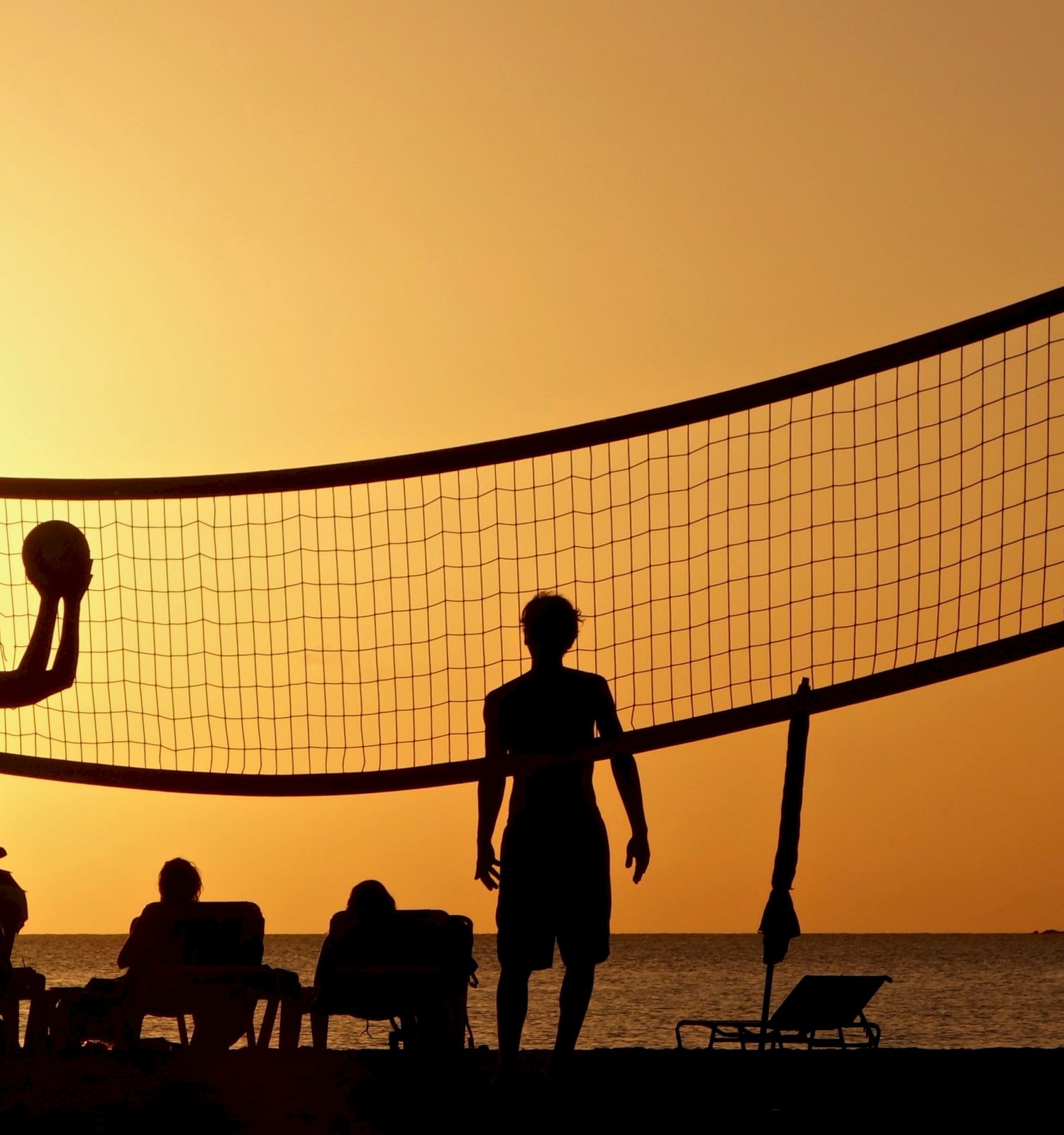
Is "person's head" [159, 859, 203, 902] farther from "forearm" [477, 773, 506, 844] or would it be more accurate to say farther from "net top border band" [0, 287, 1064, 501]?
"forearm" [477, 773, 506, 844]

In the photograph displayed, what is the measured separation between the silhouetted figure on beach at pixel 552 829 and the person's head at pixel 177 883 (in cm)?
285

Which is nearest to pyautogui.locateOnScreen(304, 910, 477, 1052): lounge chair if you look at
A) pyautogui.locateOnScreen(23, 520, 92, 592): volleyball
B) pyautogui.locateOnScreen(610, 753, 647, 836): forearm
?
pyautogui.locateOnScreen(610, 753, 647, 836): forearm

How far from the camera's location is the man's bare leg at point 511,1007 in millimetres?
5281

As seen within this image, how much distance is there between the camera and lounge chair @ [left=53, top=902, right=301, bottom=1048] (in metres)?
7.16

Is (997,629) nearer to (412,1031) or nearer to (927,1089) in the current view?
(927,1089)

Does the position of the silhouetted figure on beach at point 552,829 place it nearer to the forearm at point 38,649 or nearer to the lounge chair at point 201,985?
the forearm at point 38,649

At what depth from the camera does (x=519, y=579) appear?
7.62 m

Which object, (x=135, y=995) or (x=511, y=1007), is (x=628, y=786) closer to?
(x=511, y=1007)

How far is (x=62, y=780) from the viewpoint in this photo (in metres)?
6.74

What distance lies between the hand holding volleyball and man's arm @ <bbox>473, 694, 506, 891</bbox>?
1409mm

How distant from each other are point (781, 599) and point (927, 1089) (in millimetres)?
2555

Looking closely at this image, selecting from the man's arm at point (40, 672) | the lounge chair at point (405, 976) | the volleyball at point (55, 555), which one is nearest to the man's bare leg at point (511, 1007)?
the man's arm at point (40, 672)

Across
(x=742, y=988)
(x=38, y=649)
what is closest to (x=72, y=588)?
(x=38, y=649)

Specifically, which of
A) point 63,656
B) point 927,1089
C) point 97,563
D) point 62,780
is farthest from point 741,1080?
point 97,563
